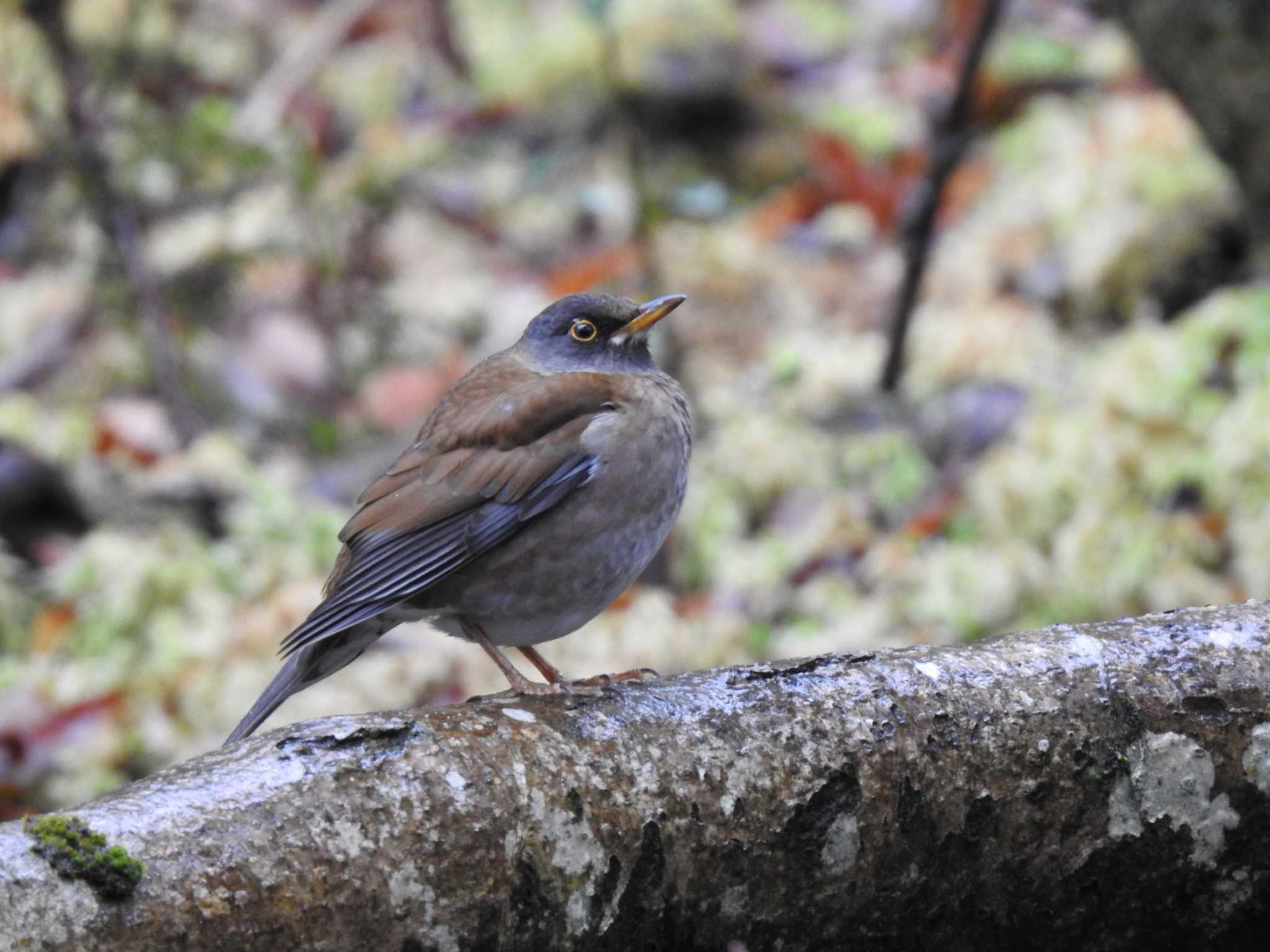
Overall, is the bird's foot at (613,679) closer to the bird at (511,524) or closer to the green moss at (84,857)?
the bird at (511,524)

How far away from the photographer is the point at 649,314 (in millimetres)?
3646

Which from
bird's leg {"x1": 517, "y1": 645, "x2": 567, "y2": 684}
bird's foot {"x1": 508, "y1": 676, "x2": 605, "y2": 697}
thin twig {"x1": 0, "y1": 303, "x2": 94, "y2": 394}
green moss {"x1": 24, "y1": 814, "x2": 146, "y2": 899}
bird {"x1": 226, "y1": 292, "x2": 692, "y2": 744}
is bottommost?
bird's leg {"x1": 517, "y1": 645, "x2": 567, "y2": 684}

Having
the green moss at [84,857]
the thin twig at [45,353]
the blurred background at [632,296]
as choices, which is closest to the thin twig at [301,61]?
the blurred background at [632,296]

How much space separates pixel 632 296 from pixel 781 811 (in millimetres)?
5185

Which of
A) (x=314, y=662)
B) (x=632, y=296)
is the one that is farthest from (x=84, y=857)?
(x=632, y=296)

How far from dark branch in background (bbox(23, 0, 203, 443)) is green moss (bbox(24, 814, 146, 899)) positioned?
5432 mm

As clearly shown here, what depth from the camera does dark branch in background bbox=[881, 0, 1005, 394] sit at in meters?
6.22

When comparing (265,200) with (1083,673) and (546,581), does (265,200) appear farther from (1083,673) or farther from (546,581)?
(1083,673)

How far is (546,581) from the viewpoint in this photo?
3.20 metres

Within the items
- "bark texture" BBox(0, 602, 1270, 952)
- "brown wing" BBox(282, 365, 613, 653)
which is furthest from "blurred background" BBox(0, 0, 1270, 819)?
"bark texture" BBox(0, 602, 1270, 952)

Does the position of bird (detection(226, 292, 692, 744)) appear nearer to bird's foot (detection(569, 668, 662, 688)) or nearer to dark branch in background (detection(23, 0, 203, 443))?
bird's foot (detection(569, 668, 662, 688))

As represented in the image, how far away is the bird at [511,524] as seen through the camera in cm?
317

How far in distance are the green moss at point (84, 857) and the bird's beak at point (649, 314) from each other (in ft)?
6.57

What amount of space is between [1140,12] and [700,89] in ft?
12.8
